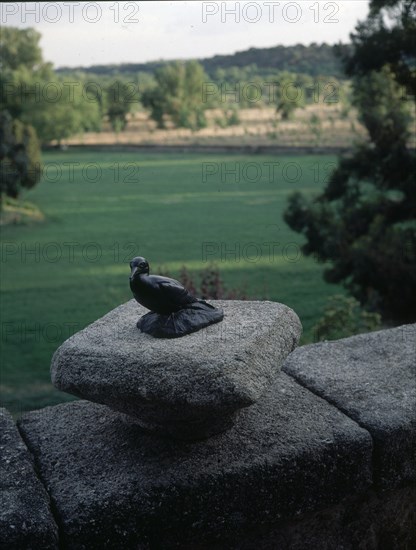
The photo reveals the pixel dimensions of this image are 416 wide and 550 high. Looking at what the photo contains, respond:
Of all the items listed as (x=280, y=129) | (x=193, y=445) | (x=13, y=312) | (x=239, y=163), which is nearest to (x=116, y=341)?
(x=193, y=445)

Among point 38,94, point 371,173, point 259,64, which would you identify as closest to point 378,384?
point 371,173

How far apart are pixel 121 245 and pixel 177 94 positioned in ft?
5.28

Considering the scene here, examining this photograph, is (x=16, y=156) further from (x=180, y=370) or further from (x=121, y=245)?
(x=180, y=370)

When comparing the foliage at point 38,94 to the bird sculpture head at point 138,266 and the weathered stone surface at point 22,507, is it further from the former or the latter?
the weathered stone surface at point 22,507

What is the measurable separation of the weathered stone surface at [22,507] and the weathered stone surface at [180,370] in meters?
0.27

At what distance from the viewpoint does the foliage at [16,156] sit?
23.9 ft

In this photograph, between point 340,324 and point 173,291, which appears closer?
point 173,291

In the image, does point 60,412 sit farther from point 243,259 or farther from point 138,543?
point 243,259

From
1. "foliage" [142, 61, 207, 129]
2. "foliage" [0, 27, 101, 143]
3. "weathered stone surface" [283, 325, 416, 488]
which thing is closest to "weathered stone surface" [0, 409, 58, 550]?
"weathered stone surface" [283, 325, 416, 488]

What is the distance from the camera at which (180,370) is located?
202 cm

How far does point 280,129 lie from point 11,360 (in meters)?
6.27

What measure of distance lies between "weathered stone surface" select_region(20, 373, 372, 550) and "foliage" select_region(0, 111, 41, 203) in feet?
16.8

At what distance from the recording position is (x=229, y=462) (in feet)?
7.20

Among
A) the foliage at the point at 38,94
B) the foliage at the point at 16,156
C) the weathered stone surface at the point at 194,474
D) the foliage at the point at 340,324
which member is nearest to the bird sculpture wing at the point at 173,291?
the weathered stone surface at the point at 194,474
